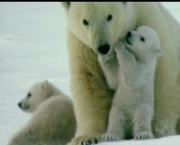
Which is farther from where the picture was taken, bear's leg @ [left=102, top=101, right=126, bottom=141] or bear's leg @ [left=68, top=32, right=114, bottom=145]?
bear's leg @ [left=68, top=32, right=114, bottom=145]

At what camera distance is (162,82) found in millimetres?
5855

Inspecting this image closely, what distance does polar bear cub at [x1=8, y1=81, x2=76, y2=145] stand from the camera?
711 centimetres

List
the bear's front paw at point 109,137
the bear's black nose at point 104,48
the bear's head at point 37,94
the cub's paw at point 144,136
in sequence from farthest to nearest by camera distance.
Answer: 1. the bear's head at point 37,94
2. the bear's front paw at point 109,137
3. the cub's paw at point 144,136
4. the bear's black nose at point 104,48

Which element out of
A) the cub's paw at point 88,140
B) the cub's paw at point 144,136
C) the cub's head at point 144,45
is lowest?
the cub's paw at point 88,140

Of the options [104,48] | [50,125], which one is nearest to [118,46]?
[104,48]

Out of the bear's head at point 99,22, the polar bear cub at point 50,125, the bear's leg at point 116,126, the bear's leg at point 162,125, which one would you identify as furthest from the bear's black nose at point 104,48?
the polar bear cub at point 50,125

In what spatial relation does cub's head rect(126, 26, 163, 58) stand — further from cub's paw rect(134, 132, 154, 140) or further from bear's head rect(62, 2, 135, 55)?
cub's paw rect(134, 132, 154, 140)

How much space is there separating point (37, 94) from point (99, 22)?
10.00 ft

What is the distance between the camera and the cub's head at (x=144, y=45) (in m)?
5.52

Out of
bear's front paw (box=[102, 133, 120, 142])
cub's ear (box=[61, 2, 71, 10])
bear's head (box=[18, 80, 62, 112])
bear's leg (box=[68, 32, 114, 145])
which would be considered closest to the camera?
bear's front paw (box=[102, 133, 120, 142])

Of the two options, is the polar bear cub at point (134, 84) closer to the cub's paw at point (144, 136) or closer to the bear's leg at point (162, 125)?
the cub's paw at point (144, 136)

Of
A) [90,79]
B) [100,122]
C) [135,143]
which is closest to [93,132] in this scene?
[100,122]

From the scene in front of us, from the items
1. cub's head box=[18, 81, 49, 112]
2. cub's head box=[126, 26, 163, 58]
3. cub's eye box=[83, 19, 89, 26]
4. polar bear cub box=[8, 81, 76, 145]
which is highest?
cub's eye box=[83, 19, 89, 26]

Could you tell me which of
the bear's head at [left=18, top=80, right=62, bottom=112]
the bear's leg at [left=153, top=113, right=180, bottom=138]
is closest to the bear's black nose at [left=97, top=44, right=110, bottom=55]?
the bear's leg at [left=153, top=113, right=180, bottom=138]
